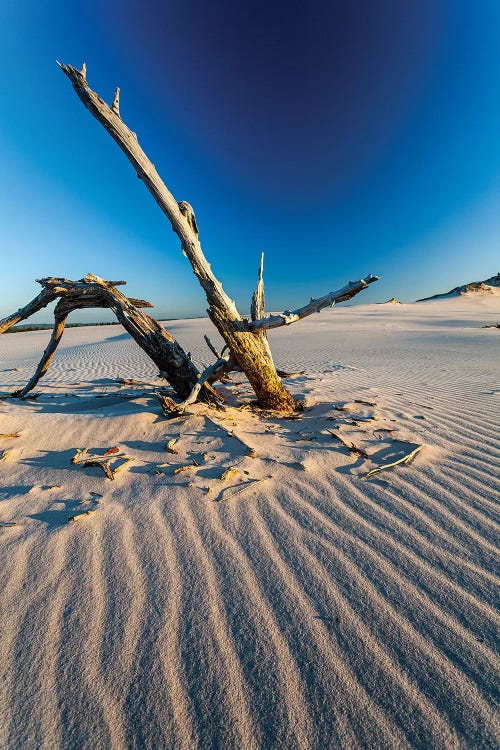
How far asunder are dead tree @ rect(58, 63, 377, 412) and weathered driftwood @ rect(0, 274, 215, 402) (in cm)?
39

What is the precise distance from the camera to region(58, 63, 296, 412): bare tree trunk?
10.4 feet

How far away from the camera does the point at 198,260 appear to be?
3.56 m

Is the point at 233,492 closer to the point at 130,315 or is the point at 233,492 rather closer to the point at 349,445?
the point at 349,445

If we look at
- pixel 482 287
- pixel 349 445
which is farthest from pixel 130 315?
pixel 482 287

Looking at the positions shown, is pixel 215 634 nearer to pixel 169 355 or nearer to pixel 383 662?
pixel 383 662

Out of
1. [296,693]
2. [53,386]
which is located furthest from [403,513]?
[53,386]

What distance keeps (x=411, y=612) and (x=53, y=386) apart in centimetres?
665

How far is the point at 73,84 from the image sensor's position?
3.13 m

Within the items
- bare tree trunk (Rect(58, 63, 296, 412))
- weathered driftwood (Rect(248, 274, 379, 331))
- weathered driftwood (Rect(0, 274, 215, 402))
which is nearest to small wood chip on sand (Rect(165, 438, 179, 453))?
weathered driftwood (Rect(0, 274, 215, 402))

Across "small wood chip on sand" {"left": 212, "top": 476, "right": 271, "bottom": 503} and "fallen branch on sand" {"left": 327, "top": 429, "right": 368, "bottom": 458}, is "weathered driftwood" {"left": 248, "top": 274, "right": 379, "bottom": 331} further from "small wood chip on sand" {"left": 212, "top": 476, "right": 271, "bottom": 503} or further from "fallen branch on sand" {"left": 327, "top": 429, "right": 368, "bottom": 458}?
"small wood chip on sand" {"left": 212, "top": 476, "right": 271, "bottom": 503}

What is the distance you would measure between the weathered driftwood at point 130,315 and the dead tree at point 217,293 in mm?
394

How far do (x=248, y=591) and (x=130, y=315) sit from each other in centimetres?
320

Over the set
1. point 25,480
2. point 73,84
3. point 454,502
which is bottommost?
point 454,502

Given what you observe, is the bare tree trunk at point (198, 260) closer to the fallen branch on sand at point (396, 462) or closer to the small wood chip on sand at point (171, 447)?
the small wood chip on sand at point (171, 447)
